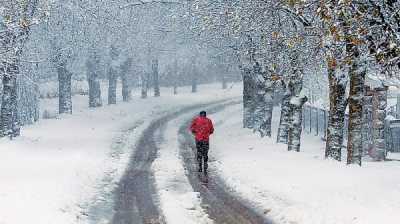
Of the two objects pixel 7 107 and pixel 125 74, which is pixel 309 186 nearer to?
pixel 7 107

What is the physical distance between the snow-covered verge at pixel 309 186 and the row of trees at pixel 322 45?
1291 mm

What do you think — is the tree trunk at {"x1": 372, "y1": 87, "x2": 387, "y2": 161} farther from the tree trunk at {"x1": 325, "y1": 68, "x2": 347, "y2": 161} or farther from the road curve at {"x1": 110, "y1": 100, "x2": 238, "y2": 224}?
the road curve at {"x1": 110, "y1": 100, "x2": 238, "y2": 224}

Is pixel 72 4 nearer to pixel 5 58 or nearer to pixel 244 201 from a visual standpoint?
pixel 5 58

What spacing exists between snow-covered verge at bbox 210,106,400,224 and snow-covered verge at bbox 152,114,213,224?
1244 mm

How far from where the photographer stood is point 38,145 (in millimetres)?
24328

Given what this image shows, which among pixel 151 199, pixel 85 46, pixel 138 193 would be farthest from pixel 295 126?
pixel 85 46

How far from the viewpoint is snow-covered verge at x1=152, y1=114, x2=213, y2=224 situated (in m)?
12.2

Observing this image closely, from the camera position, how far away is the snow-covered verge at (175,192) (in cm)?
1222

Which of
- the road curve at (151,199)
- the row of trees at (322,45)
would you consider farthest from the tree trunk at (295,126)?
the road curve at (151,199)

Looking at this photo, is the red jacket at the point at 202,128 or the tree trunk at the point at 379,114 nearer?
the red jacket at the point at 202,128

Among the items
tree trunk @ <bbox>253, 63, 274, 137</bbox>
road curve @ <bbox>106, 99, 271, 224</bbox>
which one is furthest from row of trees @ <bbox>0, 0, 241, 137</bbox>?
road curve @ <bbox>106, 99, 271, 224</bbox>

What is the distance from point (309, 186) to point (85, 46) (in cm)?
2739

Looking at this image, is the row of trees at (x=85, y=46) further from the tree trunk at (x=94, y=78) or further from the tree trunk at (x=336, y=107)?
the tree trunk at (x=336, y=107)

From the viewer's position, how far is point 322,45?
12547 millimetres
